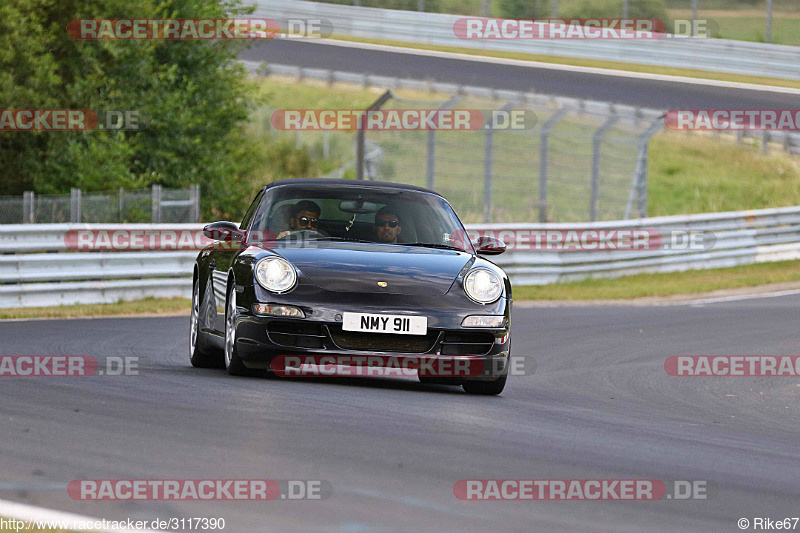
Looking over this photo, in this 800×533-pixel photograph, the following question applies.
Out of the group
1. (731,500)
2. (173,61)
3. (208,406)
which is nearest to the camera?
(731,500)

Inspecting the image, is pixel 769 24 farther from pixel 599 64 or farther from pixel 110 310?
pixel 110 310

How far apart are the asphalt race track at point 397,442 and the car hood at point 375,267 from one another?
0.66 metres

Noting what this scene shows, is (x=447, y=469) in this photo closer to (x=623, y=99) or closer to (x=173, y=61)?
(x=173, y=61)

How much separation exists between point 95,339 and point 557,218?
15.8 meters

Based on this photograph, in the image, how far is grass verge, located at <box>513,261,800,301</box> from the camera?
21219mm

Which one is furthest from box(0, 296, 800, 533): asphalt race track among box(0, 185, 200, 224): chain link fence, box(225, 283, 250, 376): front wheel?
box(0, 185, 200, 224): chain link fence

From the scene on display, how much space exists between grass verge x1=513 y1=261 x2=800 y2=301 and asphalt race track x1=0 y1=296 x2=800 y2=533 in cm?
975

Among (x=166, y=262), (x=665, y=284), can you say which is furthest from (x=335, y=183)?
(x=665, y=284)

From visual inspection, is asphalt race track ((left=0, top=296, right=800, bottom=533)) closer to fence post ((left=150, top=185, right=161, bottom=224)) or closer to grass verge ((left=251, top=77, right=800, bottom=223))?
fence post ((left=150, top=185, right=161, bottom=224))

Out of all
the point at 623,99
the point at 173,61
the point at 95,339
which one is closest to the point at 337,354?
the point at 95,339

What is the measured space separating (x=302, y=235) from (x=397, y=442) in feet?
10.3

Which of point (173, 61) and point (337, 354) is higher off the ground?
point (173, 61)

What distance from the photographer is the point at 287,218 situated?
31.4 ft

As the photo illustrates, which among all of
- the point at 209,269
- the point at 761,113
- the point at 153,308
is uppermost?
the point at 761,113
